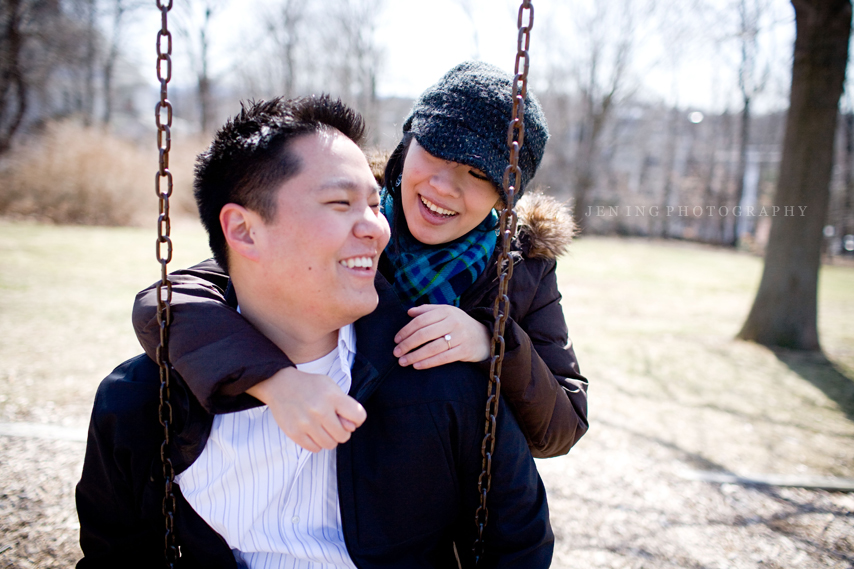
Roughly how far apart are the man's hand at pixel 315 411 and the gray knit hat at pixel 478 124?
102 cm

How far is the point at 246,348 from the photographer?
1.52 metres

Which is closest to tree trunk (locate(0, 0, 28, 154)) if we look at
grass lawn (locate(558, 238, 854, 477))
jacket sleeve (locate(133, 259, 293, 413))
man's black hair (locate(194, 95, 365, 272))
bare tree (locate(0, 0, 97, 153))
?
bare tree (locate(0, 0, 97, 153))

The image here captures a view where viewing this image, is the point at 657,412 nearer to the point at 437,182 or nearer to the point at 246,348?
the point at 437,182

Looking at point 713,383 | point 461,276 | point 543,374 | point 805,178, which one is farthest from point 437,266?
point 805,178

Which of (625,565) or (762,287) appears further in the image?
(762,287)

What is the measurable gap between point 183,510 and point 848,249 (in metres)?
30.6

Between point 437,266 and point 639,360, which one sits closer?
point 437,266

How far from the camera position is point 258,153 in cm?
165

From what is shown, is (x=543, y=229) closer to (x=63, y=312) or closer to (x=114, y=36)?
(x=63, y=312)

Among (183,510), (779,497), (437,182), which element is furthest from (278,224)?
(779,497)

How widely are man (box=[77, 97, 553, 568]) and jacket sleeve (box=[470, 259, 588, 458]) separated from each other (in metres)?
0.12

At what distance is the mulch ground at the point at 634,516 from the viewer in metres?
2.92

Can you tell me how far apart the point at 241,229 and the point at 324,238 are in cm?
31

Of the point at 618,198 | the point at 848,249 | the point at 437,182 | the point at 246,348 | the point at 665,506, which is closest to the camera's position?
the point at 246,348
